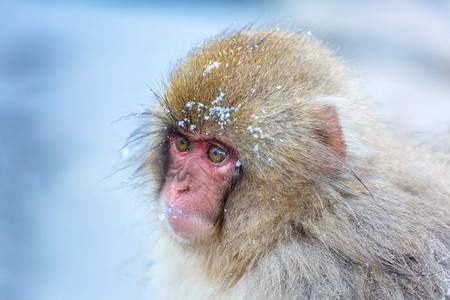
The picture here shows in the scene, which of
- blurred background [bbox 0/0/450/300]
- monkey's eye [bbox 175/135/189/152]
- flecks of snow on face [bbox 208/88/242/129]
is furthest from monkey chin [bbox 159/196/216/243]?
blurred background [bbox 0/0/450/300]

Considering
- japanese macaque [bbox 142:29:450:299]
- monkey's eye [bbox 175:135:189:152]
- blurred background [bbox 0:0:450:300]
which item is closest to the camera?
japanese macaque [bbox 142:29:450:299]

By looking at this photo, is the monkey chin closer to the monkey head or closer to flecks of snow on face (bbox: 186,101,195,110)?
the monkey head

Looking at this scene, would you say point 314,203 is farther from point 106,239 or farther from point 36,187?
point 36,187

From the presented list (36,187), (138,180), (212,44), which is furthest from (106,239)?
(212,44)

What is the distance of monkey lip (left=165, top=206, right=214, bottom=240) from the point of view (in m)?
2.33

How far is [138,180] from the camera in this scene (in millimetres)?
2951

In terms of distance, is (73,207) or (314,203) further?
(73,207)

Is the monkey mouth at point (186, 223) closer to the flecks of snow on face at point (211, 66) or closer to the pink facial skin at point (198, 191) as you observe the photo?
the pink facial skin at point (198, 191)

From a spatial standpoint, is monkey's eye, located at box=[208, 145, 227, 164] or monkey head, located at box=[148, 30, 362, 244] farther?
monkey's eye, located at box=[208, 145, 227, 164]

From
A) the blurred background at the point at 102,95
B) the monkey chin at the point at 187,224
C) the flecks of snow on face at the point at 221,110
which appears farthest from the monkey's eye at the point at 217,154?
the blurred background at the point at 102,95

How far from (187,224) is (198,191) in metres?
0.15

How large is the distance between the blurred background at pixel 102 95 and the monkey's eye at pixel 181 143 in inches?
13.0

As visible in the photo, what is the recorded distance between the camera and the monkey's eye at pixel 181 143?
249 cm

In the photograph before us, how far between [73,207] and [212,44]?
2086 millimetres
